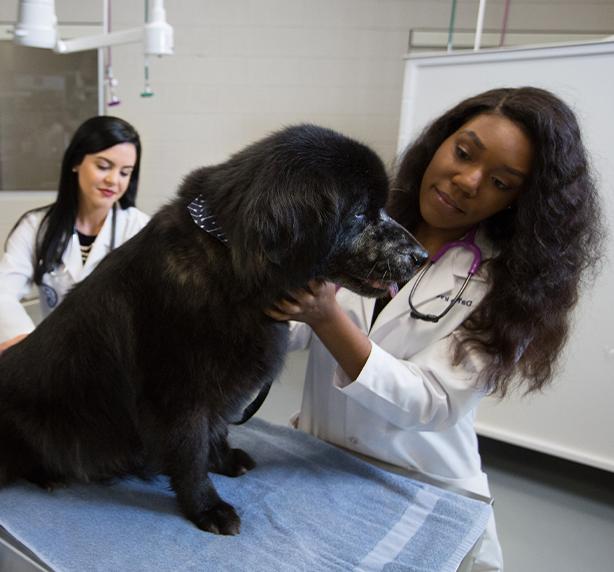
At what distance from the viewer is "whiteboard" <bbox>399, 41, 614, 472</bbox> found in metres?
1.83

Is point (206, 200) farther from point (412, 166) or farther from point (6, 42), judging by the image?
point (6, 42)

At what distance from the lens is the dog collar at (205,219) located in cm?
84

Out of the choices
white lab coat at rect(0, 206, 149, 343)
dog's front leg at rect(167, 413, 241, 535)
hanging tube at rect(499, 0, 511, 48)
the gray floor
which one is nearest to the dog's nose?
dog's front leg at rect(167, 413, 241, 535)

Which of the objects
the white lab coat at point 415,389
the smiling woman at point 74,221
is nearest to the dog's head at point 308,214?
the white lab coat at point 415,389

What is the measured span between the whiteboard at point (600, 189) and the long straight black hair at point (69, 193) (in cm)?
100

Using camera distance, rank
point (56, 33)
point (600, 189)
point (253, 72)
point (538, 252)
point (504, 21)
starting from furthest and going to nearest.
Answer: point (253, 72) < point (504, 21) < point (600, 189) < point (56, 33) < point (538, 252)

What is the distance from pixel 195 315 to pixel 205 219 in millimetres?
154

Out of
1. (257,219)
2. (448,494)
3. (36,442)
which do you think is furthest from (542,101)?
(36,442)

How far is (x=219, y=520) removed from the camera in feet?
2.88

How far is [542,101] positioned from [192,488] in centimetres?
94

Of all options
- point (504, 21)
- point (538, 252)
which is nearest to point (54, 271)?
point (538, 252)

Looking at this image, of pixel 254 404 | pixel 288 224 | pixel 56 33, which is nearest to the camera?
pixel 288 224

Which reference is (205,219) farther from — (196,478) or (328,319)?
(196,478)

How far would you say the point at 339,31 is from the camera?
3170 millimetres
